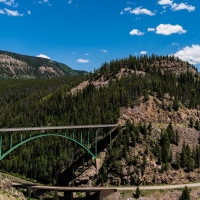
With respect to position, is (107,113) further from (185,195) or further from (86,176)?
(185,195)

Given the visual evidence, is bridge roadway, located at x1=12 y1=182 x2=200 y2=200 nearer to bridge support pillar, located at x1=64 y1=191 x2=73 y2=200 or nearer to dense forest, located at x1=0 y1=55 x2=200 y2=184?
bridge support pillar, located at x1=64 y1=191 x2=73 y2=200

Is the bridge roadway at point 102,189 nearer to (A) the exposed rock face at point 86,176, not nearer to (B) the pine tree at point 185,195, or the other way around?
(B) the pine tree at point 185,195

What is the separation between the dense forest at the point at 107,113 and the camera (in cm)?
9400

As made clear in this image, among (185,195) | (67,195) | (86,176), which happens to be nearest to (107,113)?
(86,176)

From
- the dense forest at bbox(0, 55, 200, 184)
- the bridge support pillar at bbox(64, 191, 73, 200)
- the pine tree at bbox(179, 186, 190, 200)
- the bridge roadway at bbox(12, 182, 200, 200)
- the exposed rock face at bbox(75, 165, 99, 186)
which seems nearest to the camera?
the pine tree at bbox(179, 186, 190, 200)

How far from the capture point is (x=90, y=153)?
89.5 m

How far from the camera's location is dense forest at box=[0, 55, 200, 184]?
94.0 metres

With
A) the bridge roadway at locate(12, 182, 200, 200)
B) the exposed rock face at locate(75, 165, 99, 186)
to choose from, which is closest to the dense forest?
the exposed rock face at locate(75, 165, 99, 186)

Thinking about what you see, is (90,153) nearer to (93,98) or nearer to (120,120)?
(120,120)

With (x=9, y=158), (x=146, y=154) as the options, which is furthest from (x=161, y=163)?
(x=9, y=158)

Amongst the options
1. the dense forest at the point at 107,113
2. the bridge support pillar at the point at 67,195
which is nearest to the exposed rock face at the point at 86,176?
the dense forest at the point at 107,113

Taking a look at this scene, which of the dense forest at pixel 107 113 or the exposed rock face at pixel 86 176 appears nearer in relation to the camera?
the exposed rock face at pixel 86 176

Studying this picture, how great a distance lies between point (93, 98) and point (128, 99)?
76.2 feet

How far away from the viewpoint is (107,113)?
110812 millimetres
